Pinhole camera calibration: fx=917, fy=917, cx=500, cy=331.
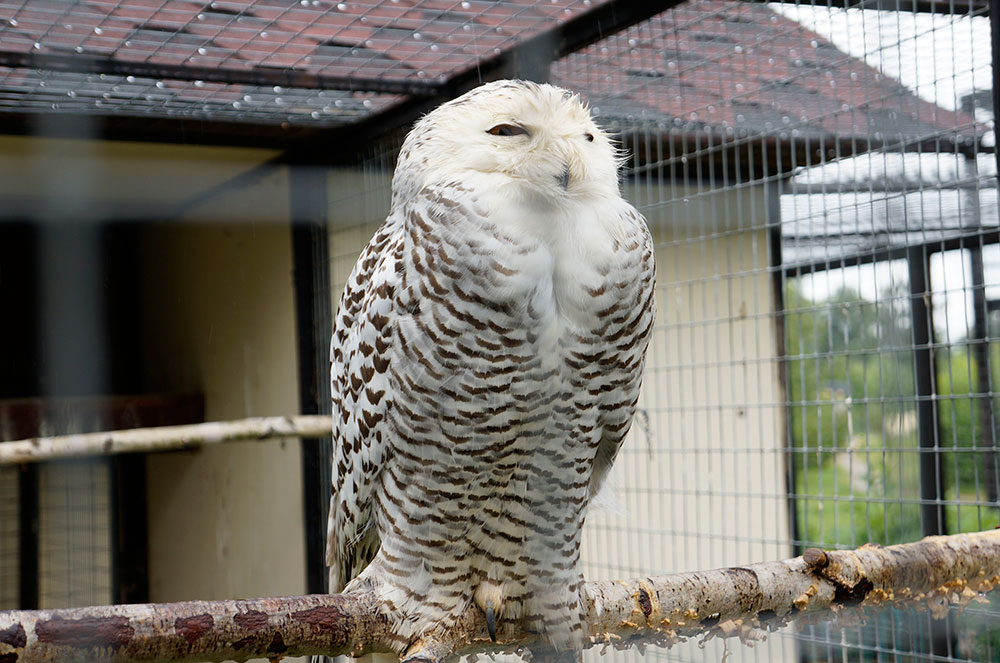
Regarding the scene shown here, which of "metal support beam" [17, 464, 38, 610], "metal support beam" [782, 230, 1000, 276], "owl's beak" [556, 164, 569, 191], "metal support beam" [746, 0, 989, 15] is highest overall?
"metal support beam" [746, 0, 989, 15]

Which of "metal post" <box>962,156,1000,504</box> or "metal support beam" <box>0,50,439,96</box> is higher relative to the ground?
"metal support beam" <box>0,50,439,96</box>

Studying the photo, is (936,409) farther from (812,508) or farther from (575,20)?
(812,508)

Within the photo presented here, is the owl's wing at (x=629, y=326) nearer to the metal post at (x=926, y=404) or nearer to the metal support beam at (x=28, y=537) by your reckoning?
the metal post at (x=926, y=404)

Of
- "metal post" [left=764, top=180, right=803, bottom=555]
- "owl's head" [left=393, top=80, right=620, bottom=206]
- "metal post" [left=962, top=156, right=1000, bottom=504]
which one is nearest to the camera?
"owl's head" [left=393, top=80, right=620, bottom=206]

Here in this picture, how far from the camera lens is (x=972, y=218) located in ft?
6.78

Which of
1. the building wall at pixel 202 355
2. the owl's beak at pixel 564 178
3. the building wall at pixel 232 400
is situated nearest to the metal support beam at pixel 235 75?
the building wall at pixel 202 355

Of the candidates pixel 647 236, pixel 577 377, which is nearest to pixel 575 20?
pixel 647 236

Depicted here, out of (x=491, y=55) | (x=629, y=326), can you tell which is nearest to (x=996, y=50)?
(x=491, y=55)

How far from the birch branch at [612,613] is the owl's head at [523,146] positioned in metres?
0.53

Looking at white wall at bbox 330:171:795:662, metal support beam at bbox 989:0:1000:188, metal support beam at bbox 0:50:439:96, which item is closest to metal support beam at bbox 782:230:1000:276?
white wall at bbox 330:171:795:662

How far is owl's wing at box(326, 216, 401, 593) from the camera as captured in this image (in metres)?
1.17

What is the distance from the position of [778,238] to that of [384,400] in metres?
1.61

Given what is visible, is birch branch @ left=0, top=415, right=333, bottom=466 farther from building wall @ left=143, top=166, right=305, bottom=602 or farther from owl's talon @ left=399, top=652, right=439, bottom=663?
owl's talon @ left=399, top=652, right=439, bottom=663

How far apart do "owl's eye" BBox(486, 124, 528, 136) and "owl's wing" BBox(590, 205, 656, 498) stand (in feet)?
0.55
